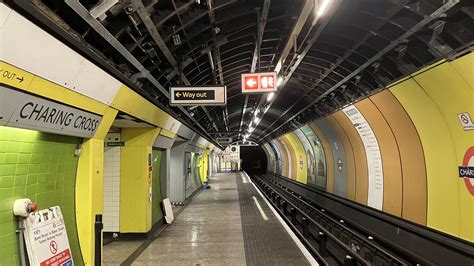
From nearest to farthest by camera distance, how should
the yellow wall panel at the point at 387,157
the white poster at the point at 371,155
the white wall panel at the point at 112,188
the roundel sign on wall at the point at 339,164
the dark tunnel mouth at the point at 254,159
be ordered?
the white wall panel at the point at 112,188
the yellow wall panel at the point at 387,157
the white poster at the point at 371,155
the roundel sign on wall at the point at 339,164
the dark tunnel mouth at the point at 254,159

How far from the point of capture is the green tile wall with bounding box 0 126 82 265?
129 inches

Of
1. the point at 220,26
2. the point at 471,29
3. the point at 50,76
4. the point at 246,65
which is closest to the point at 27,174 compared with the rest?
the point at 50,76

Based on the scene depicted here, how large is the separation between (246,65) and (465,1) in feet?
22.0

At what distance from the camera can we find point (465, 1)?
4.41 meters

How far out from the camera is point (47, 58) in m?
3.06

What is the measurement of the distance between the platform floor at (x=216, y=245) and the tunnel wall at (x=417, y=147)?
9.04 feet

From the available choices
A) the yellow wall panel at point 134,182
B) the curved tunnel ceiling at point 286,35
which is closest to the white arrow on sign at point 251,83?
the curved tunnel ceiling at point 286,35

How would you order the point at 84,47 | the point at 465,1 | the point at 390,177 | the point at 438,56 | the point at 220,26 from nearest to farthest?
the point at 84,47 < the point at 465,1 < the point at 438,56 < the point at 220,26 < the point at 390,177

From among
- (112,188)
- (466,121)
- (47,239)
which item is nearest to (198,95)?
(112,188)

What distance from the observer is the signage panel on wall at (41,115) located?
9.30ft

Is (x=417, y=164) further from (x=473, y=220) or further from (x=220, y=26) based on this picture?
(x=220, y=26)

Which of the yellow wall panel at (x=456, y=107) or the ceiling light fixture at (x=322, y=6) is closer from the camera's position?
the ceiling light fixture at (x=322, y=6)

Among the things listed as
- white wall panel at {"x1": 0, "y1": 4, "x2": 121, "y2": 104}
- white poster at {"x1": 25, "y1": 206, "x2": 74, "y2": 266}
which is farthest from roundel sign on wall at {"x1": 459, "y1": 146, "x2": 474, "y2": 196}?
white poster at {"x1": 25, "y1": 206, "x2": 74, "y2": 266}

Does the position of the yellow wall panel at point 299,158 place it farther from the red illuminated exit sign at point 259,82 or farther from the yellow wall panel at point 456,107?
the yellow wall panel at point 456,107
